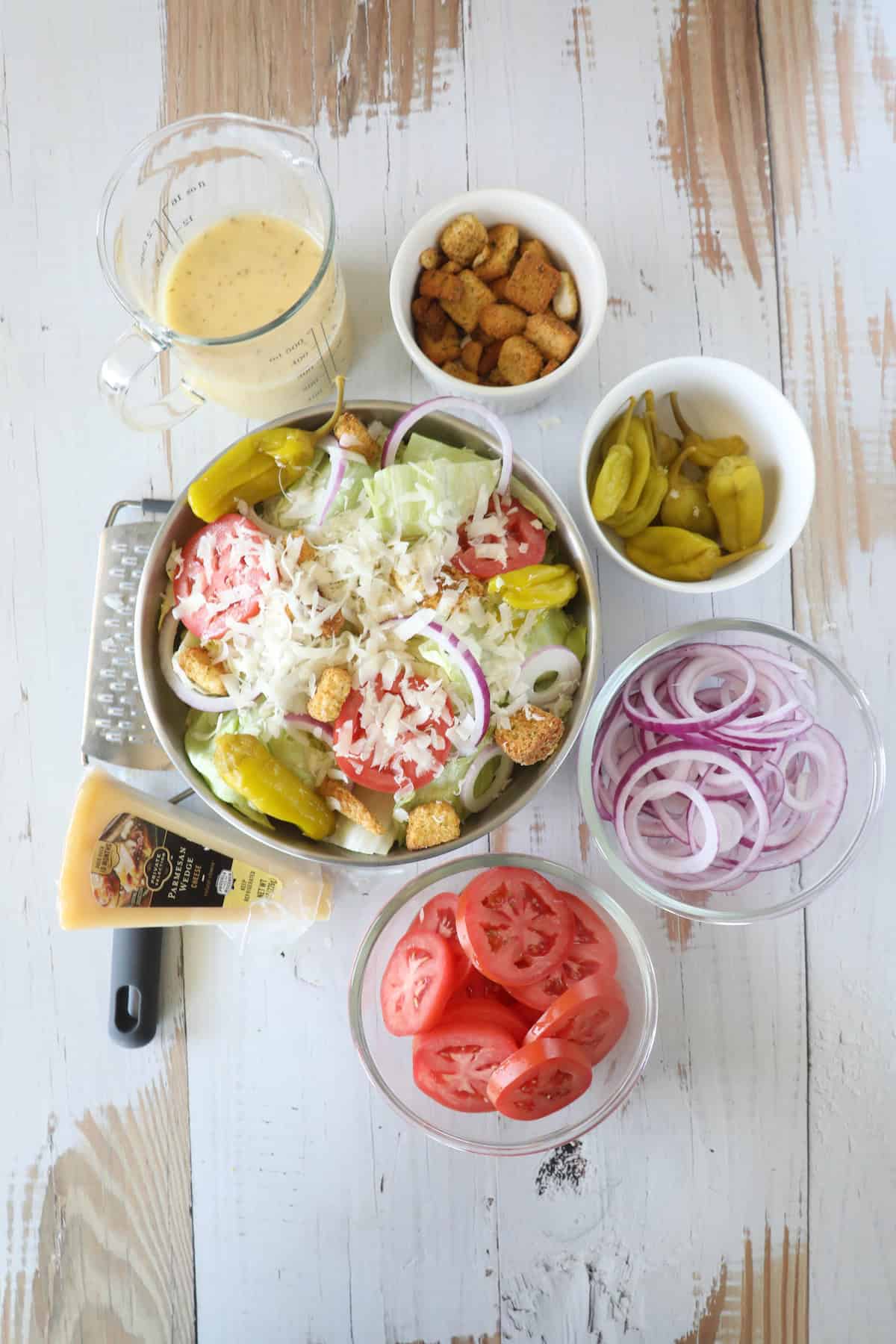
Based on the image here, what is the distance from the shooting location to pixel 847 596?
1.25m

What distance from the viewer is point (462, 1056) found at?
106cm

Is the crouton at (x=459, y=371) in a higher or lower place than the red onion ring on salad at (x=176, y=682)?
higher

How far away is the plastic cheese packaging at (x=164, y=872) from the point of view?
1.11 metres

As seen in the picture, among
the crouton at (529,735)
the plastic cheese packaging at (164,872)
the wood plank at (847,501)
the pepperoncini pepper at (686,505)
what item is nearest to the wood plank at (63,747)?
the plastic cheese packaging at (164,872)

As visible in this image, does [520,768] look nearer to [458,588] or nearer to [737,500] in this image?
[458,588]

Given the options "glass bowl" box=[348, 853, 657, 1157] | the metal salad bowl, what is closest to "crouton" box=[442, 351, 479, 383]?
the metal salad bowl

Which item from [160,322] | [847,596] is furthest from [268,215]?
[847,596]

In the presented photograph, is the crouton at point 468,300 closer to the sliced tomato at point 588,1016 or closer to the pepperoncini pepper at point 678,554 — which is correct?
the pepperoncini pepper at point 678,554

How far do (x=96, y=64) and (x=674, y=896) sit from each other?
130 centimetres

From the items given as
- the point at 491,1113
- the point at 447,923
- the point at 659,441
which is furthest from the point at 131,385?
the point at 491,1113

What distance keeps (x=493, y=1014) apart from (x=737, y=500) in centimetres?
64

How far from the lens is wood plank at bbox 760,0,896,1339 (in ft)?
4.05

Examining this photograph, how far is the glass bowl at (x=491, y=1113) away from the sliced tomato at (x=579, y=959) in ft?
0.05

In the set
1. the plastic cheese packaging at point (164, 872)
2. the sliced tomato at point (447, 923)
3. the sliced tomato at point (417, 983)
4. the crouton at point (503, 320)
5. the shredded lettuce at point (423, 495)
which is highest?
the crouton at point (503, 320)
